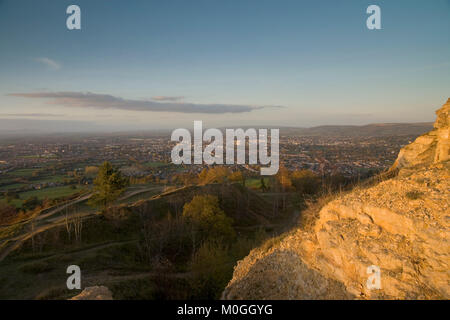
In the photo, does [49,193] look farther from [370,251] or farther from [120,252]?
[370,251]

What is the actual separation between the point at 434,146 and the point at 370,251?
17.2 m

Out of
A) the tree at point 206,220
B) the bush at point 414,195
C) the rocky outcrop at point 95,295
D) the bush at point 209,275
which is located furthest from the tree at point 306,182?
the rocky outcrop at point 95,295

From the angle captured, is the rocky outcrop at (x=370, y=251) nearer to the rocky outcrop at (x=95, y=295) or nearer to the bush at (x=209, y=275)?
the bush at (x=209, y=275)

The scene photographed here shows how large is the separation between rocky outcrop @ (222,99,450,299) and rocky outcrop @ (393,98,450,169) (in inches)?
250

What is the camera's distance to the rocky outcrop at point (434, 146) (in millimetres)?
13289

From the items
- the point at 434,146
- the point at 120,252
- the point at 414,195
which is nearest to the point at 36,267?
the point at 120,252

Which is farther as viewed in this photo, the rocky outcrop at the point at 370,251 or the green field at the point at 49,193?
the green field at the point at 49,193

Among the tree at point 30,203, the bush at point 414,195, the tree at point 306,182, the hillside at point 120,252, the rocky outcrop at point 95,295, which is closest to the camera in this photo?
the bush at point 414,195

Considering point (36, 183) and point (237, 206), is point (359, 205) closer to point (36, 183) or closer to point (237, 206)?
point (237, 206)

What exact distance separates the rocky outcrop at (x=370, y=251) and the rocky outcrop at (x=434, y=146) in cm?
636

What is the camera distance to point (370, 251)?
23.1ft

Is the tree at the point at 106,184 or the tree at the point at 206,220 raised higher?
the tree at the point at 106,184
